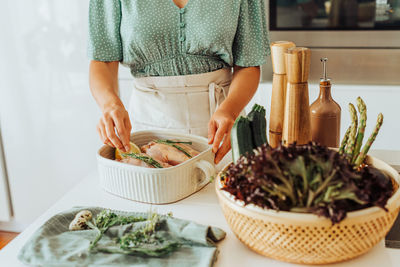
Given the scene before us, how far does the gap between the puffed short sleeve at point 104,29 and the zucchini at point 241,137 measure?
0.62 m

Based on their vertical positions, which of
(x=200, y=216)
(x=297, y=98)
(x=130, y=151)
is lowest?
(x=200, y=216)

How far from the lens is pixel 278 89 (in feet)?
3.26

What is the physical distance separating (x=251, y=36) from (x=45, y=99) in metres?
1.27

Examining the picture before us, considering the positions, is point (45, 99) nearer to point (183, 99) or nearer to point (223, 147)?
point (183, 99)

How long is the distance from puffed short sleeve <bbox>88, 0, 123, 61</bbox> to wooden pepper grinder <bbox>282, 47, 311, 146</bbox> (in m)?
0.61

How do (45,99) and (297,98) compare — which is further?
(45,99)

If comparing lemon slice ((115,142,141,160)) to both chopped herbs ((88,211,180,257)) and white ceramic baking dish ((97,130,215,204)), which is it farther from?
chopped herbs ((88,211,180,257))

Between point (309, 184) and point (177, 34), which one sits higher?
point (177, 34)

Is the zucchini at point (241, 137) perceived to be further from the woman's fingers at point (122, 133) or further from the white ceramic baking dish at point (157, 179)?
the woman's fingers at point (122, 133)

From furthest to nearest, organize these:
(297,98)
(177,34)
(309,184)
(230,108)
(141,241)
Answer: (177,34)
(230,108)
(297,98)
(141,241)
(309,184)

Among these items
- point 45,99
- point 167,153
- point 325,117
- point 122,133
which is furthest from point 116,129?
point 45,99

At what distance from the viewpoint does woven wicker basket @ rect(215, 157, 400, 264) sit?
678 millimetres

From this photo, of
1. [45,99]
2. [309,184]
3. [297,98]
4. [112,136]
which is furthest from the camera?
[45,99]

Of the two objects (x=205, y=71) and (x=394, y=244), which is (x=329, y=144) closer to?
(x=394, y=244)
